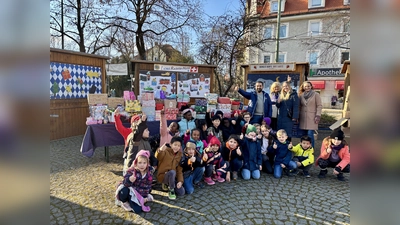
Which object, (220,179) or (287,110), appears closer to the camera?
(220,179)

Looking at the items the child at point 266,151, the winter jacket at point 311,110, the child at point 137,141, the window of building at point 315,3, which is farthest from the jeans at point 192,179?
the window of building at point 315,3

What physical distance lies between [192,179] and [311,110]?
11.0ft

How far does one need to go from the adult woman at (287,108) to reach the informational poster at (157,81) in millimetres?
4080

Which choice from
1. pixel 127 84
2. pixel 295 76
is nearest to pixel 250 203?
pixel 295 76

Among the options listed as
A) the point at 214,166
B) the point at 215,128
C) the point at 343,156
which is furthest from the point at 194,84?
the point at 343,156

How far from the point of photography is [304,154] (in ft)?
15.5

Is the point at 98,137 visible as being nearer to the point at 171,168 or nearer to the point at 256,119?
the point at 171,168

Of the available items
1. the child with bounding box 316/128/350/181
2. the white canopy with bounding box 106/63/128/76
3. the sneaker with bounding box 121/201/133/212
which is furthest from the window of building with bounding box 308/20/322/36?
the sneaker with bounding box 121/201/133/212

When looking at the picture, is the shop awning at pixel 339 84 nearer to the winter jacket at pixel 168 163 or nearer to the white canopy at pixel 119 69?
the white canopy at pixel 119 69

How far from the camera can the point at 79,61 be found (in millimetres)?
8070

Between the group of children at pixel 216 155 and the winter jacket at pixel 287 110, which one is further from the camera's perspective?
the winter jacket at pixel 287 110

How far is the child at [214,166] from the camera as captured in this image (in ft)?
14.0

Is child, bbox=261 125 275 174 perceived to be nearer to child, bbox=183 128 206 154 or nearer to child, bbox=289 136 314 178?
child, bbox=289 136 314 178
